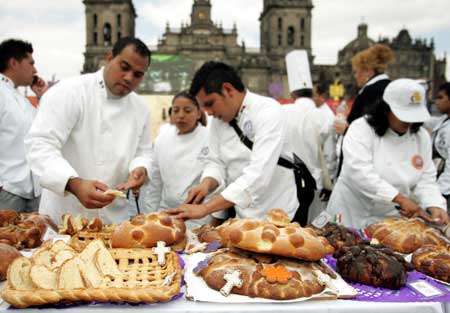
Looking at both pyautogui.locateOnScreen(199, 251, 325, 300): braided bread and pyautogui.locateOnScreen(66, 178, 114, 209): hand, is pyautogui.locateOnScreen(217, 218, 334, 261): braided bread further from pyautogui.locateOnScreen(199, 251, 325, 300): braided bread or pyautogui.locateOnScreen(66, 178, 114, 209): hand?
pyautogui.locateOnScreen(66, 178, 114, 209): hand

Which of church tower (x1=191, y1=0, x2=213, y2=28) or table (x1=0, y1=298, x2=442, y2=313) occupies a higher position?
church tower (x1=191, y1=0, x2=213, y2=28)

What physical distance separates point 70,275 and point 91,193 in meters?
0.71

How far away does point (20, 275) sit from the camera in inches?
69.2

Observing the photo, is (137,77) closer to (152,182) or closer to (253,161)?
(253,161)

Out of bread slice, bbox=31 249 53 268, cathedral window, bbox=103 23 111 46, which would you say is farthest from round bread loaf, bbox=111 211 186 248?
cathedral window, bbox=103 23 111 46

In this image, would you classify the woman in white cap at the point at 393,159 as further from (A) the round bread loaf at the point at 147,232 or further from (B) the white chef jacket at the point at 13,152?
(B) the white chef jacket at the point at 13,152

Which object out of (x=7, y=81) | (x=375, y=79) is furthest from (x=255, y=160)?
(x=7, y=81)

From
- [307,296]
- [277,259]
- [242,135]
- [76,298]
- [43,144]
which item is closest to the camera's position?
[76,298]

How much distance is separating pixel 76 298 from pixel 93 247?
1.18 ft

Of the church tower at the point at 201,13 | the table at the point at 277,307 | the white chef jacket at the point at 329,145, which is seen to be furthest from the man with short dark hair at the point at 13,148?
the church tower at the point at 201,13

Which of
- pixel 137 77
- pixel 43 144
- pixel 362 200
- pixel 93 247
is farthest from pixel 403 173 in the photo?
pixel 43 144

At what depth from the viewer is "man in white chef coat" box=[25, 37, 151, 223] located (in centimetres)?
272

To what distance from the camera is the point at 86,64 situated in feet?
182

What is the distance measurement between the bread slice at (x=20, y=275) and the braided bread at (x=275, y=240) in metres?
0.82
